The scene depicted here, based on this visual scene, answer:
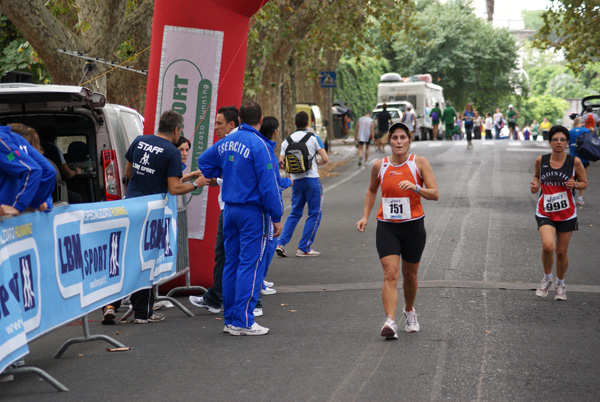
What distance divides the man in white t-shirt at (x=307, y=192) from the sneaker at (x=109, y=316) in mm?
4088

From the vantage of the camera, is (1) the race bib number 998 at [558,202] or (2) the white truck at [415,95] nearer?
Answer: (1) the race bib number 998 at [558,202]

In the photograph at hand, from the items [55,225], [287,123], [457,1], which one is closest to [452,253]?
[55,225]

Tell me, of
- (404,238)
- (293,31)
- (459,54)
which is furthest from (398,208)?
(459,54)

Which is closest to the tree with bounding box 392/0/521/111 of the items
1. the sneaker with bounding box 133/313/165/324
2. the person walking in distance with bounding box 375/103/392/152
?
the person walking in distance with bounding box 375/103/392/152

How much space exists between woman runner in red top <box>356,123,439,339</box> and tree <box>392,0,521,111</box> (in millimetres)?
60871

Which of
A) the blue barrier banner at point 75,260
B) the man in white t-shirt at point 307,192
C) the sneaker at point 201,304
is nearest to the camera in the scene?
the blue barrier banner at point 75,260

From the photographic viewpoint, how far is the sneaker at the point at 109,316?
8.26 meters

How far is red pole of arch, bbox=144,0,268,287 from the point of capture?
9656 mm

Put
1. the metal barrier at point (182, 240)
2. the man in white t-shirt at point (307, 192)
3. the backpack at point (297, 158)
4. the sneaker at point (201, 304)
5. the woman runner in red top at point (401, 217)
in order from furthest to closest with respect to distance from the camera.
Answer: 1. the man in white t-shirt at point (307, 192)
2. the backpack at point (297, 158)
3. the metal barrier at point (182, 240)
4. the sneaker at point (201, 304)
5. the woman runner in red top at point (401, 217)

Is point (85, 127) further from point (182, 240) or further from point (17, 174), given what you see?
point (17, 174)

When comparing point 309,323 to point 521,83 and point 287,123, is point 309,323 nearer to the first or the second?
point 287,123

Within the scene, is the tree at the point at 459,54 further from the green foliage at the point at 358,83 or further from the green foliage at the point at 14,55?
the green foliage at the point at 14,55

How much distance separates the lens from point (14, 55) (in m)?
24.5

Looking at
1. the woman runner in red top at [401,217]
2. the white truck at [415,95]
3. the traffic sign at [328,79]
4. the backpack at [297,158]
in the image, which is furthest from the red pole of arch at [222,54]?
the white truck at [415,95]
